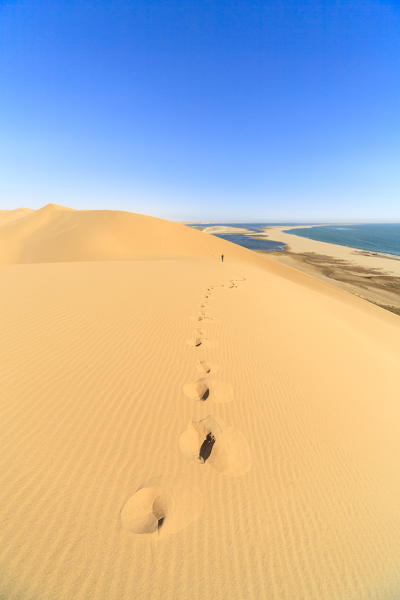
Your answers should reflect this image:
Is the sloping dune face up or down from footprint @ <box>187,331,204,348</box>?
up

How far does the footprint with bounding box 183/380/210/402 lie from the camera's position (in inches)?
120

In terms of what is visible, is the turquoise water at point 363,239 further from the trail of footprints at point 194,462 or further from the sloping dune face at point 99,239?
the trail of footprints at point 194,462

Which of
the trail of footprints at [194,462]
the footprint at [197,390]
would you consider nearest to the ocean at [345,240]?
the footprint at [197,390]

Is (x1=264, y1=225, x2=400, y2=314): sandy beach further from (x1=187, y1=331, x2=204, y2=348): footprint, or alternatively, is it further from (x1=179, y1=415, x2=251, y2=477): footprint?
(x1=179, y1=415, x2=251, y2=477): footprint

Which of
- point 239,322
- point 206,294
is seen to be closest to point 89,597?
point 239,322

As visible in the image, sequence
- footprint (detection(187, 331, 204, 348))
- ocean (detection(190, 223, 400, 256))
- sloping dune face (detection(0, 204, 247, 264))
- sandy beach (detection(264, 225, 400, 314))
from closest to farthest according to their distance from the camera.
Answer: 1. footprint (detection(187, 331, 204, 348))
2. sandy beach (detection(264, 225, 400, 314))
3. sloping dune face (detection(0, 204, 247, 264))
4. ocean (detection(190, 223, 400, 256))

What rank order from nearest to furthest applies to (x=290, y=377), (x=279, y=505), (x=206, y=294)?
(x=279, y=505), (x=290, y=377), (x=206, y=294)

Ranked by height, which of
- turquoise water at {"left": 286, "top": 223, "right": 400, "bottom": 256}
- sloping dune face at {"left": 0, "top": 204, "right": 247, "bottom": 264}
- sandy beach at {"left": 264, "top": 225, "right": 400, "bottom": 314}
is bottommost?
sandy beach at {"left": 264, "top": 225, "right": 400, "bottom": 314}

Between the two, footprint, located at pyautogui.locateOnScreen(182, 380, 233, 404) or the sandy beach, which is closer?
footprint, located at pyautogui.locateOnScreen(182, 380, 233, 404)

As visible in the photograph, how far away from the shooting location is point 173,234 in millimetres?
27203

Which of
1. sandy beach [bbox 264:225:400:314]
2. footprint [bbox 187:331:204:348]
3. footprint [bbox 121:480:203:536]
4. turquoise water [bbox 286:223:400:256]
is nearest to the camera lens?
footprint [bbox 121:480:203:536]

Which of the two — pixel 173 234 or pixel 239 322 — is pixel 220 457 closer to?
pixel 239 322

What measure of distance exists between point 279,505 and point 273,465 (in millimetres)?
334

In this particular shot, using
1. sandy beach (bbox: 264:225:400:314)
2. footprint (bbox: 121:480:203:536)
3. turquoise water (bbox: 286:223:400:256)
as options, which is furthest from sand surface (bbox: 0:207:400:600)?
turquoise water (bbox: 286:223:400:256)
